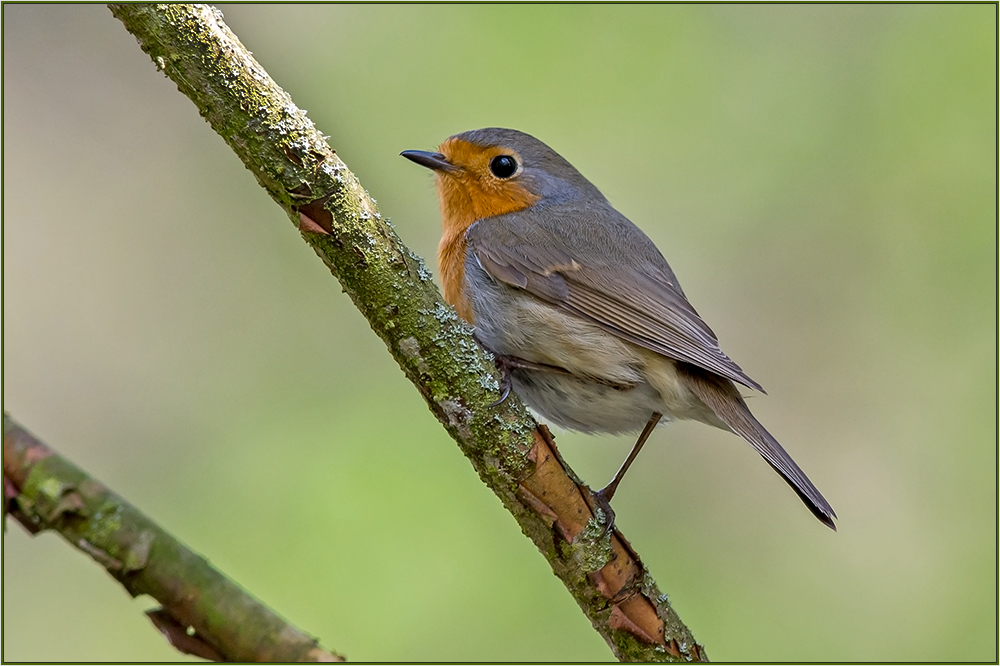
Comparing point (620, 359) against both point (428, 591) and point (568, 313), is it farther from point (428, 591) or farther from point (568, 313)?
point (428, 591)

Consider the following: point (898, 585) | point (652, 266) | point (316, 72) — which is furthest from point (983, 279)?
point (316, 72)

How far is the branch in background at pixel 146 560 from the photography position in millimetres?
2082

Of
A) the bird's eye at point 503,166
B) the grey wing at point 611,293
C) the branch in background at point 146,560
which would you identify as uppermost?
the bird's eye at point 503,166

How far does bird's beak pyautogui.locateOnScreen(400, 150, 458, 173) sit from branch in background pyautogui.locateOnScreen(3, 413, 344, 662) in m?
2.27

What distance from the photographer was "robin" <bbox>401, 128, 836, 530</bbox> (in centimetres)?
334

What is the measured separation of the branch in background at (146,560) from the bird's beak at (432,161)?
2274 mm

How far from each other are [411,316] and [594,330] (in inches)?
42.8

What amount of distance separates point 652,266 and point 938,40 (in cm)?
318

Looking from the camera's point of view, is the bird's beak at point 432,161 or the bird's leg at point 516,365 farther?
the bird's beak at point 432,161

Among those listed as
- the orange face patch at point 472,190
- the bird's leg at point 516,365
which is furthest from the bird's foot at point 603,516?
the orange face patch at point 472,190

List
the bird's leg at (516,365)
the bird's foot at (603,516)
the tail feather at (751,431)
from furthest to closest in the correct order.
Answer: the bird's leg at (516,365), the tail feather at (751,431), the bird's foot at (603,516)

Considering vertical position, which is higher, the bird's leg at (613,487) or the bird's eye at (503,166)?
the bird's eye at (503,166)

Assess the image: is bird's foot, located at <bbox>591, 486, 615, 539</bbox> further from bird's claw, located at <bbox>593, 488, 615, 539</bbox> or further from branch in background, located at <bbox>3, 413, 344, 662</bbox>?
branch in background, located at <bbox>3, 413, 344, 662</bbox>

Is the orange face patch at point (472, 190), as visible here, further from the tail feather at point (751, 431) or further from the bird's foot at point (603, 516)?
the bird's foot at point (603, 516)
